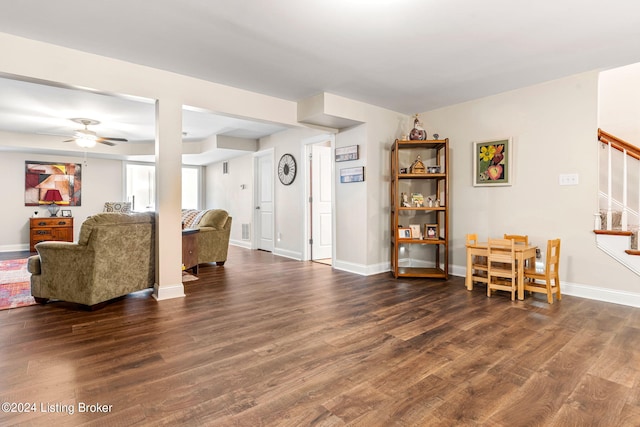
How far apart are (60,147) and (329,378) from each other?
24.9 ft

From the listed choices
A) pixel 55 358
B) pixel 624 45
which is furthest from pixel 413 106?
pixel 55 358

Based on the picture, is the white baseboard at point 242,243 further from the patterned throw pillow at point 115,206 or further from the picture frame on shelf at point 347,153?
the picture frame on shelf at point 347,153

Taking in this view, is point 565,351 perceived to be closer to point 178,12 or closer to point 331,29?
point 331,29

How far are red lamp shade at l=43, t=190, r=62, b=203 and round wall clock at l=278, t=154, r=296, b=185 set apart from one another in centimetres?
514

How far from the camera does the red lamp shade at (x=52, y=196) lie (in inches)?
287

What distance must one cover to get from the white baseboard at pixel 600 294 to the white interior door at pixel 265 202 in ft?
16.1

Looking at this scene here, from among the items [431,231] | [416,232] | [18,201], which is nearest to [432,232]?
[431,231]

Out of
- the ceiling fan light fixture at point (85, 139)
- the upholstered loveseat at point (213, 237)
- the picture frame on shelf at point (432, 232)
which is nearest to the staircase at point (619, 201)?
the picture frame on shelf at point (432, 232)

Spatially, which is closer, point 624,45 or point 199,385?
point 199,385

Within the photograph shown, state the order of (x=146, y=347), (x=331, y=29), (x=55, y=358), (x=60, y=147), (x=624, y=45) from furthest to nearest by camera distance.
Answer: (x=60, y=147) → (x=624, y=45) → (x=331, y=29) → (x=146, y=347) → (x=55, y=358)

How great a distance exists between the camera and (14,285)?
3.96 m

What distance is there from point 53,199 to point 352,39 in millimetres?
7762

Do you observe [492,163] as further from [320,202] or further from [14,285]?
[14,285]

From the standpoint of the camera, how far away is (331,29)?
2.62 metres
